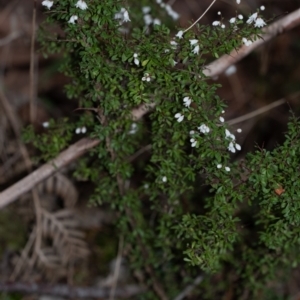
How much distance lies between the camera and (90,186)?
10.1 feet

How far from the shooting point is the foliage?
1.64 meters

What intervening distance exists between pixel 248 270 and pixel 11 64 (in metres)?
2.31

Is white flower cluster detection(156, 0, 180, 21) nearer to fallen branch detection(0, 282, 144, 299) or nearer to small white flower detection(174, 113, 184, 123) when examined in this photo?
small white flower detection(174, 113, 184, 123)

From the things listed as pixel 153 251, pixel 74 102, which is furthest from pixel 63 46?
pixel 74 102

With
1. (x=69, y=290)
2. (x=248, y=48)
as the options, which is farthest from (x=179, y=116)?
(x=69, y=290)

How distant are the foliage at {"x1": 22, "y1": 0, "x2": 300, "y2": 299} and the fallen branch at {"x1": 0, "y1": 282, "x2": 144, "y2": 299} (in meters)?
0.65

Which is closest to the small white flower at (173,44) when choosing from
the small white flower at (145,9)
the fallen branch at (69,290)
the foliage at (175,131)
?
the foliage at (175,131)

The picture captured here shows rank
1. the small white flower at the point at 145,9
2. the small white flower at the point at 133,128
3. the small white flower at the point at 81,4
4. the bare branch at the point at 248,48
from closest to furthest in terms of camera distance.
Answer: the small white flower at the point at 81,4 → the small white flower at the point at 133,128 → the bare branch at the point at 248,48 → the small white flower at the point at 145,9

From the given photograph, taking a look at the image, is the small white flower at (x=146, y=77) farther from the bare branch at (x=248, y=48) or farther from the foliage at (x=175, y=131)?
the bare branch at (x=248, y=48)

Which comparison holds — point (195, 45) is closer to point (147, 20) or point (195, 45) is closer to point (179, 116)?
point (179, 116)

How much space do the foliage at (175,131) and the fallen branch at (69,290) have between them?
25.5 inches

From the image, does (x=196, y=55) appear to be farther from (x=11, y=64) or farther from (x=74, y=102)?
(x=11, y=64)

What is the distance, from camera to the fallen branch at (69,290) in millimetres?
2473

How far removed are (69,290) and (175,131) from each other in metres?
1.14
